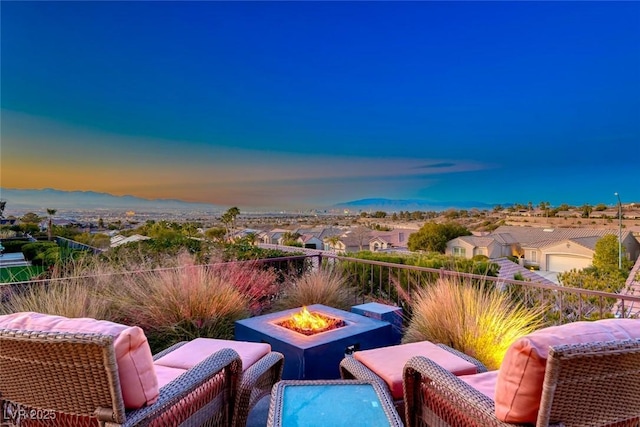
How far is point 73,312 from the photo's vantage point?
3.51 meters

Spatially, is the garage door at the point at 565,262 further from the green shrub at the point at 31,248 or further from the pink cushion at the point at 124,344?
the pink cushion at the point at 124,344

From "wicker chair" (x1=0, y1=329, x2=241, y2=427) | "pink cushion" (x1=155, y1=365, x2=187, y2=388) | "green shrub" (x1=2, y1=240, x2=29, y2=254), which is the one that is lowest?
"green shrub" (x1=2, y1=240, x2=29, y2=254)

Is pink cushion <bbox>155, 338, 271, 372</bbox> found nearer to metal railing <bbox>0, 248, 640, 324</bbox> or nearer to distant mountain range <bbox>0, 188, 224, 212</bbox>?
metal railing <bbox>0, 248, 640, 324</bbox>

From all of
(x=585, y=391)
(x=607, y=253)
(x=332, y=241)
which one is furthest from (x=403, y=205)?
(x=585, y=391)

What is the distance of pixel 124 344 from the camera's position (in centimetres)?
146

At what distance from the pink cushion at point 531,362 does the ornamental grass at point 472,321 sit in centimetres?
192

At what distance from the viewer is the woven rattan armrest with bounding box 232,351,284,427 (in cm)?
223

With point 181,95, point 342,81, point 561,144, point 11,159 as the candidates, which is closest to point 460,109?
point 342,81

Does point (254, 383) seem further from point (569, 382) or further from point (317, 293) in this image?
point (317, 293)

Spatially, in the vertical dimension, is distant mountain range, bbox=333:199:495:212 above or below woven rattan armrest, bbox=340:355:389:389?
above

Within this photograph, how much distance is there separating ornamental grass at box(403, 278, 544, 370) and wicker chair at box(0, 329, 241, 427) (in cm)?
249

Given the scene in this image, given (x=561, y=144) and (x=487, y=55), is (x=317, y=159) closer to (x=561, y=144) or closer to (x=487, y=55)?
(x=487, y=55)

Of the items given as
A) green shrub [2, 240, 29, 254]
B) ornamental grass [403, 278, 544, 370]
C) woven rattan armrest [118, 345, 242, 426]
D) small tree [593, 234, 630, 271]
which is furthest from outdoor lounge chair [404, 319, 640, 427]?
small tree [593, 234, 630, 271]

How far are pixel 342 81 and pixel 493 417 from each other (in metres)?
14.6
